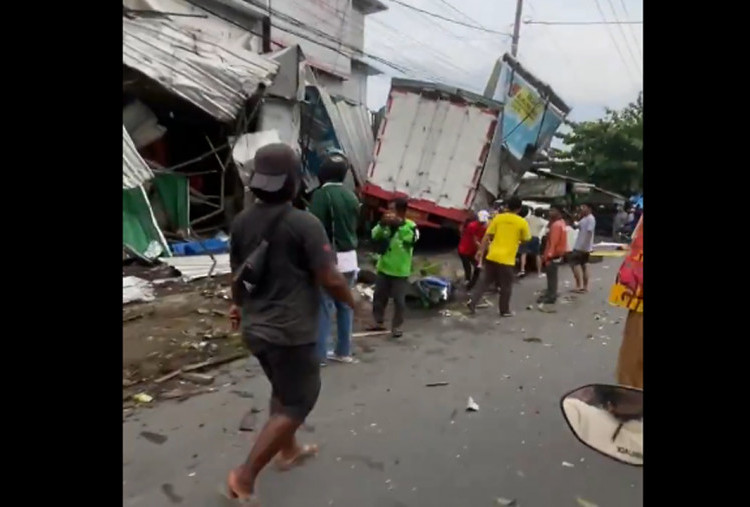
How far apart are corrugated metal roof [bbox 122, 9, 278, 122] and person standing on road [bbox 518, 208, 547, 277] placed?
5.46 metres

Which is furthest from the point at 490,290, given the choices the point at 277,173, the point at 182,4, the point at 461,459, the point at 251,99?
the point at 182,4

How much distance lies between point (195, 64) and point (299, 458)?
935cm

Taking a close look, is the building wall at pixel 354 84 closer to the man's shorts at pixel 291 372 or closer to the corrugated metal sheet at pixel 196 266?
the corrugated metal sheet at pixel 196 266

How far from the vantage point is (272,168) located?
10.1 feet

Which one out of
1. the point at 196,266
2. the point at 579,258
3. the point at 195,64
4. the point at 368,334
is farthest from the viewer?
the point at 195,64

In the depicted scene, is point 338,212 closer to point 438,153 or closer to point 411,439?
point 411,439

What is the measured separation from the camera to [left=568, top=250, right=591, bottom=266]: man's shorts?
10.4 metres

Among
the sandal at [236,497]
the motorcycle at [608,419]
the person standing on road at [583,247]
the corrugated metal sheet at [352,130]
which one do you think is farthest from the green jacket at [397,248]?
the corrugated metal sheet at [352,130]

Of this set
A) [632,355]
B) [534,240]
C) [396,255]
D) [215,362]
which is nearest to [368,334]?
[396,255]

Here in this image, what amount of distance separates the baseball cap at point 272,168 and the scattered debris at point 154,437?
179cm

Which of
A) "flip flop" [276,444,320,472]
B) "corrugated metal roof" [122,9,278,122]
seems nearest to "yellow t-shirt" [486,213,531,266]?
"flip flop" [276,444,320,472]
